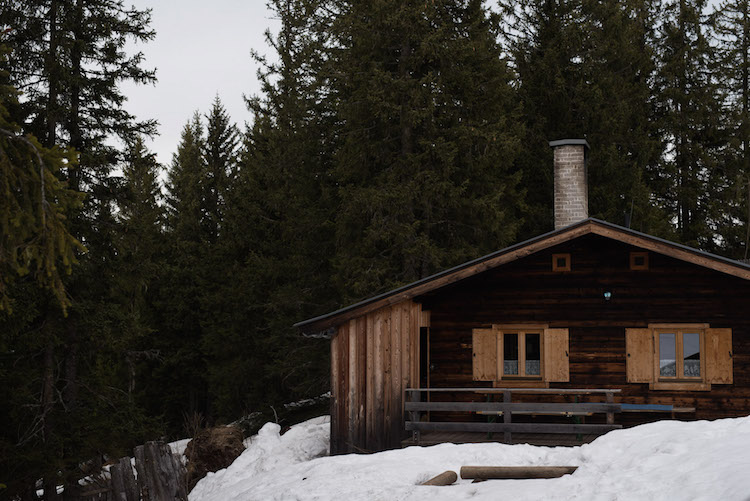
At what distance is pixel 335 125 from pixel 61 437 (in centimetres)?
1507

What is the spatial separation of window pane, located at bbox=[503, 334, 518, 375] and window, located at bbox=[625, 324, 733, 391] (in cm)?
217

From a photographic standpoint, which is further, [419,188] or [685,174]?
[685,174]

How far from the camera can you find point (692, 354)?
16.0m

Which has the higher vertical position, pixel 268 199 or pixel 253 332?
pixel 268 199

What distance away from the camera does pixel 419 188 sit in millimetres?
24359

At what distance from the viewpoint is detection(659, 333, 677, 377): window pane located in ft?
52.6

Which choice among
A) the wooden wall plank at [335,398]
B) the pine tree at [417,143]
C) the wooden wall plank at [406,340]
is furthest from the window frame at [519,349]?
the pine tree at [417,143]

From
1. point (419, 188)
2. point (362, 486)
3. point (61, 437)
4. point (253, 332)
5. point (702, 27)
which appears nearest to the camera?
point (362, 486)

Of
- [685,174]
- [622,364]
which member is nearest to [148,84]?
[622,364]

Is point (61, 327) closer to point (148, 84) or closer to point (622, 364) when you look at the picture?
point (148, 84)

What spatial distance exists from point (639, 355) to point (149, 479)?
954 cm

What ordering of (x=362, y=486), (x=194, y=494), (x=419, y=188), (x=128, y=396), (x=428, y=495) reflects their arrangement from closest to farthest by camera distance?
(x=428, y=495)
(x=362, y=486)
(x=194, y=494)
(x=128, y=396)
(x=419, y=188)

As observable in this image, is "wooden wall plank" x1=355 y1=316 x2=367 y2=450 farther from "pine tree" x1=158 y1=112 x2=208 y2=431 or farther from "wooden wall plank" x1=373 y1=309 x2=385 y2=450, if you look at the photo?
"pine tree" x1=158 y1=112 x2=208 y2=431

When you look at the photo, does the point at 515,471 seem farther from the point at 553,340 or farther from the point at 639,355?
the point at 639,355
